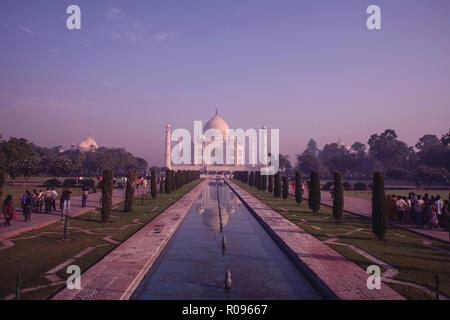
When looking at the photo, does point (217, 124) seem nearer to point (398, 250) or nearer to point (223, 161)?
point (223, 161)

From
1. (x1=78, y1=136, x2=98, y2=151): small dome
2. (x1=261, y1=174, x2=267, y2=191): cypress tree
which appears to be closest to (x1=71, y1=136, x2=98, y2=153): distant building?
(x1=78, y1=136, x2=98, y2=151): small dome

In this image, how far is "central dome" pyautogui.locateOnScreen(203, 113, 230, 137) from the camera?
90250mm

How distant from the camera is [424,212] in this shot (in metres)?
13.0

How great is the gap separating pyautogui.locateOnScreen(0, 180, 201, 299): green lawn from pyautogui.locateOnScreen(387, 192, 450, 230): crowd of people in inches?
396

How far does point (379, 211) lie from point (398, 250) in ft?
5.50

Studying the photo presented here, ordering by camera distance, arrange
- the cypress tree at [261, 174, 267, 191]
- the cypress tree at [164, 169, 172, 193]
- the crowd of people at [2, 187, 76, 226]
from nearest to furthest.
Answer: the crowd of people at [2, 187, 76, 226] → the cypress tree at [164, 169, 172, 193] → the cypress tree at [261, 174, 267, 191]

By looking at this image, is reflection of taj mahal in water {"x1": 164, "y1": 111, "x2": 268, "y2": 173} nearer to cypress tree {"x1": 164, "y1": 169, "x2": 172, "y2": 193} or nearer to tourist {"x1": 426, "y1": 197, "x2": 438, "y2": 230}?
cypress tree {"x1": 164, "y1": 169, "x2": 172, "y2": 193}

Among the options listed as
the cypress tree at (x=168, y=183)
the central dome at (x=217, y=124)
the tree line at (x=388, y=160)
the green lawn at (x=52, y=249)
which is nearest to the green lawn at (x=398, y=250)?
the green lawn at (x=52, y=249)

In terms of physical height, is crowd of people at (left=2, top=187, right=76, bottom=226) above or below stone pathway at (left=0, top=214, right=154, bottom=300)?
above

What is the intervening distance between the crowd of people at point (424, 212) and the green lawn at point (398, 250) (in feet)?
3.67

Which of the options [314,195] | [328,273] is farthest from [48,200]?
[328,273]

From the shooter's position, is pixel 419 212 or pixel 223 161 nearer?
pixel 419 212

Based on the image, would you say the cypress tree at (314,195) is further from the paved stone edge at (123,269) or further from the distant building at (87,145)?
the distant building at (87,145)

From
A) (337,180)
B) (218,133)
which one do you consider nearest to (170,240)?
(337,180)
